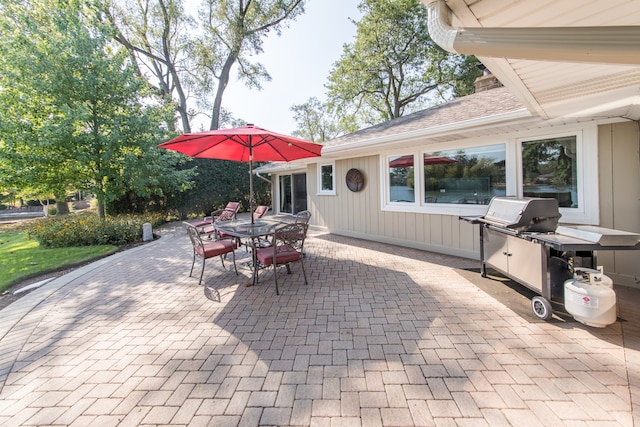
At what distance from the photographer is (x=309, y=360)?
2.33 m

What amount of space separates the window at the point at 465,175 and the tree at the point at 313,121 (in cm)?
2257

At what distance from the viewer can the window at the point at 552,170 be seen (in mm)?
4160

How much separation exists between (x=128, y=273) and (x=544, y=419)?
19.0 ft

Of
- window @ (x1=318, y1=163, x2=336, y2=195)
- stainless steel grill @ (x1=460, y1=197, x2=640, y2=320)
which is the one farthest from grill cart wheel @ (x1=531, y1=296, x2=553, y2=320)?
window @ (x1=318, y1=163, x2=336, y2=195)

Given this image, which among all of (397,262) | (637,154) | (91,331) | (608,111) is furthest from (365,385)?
(637,154)

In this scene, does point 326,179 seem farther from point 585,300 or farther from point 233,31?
point 233,31

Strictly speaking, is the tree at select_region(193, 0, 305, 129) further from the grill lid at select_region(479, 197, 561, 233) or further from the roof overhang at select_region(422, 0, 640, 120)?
the roof overhang at select_region(422, 0, 640, 120)

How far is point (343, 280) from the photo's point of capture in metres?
4.29

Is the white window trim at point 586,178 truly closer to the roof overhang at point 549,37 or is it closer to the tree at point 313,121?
the roof overhang at point 549,37

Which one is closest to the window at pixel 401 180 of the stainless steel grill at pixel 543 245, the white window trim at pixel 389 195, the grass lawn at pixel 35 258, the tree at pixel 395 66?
the white window trim at pixel 389 195

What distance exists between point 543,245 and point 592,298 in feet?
1.93

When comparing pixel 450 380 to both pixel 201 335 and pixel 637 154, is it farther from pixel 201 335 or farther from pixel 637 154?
pixel 637 154

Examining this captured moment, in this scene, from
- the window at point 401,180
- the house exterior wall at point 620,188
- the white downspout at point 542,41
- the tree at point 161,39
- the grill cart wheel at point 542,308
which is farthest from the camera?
the tree at point 161,39

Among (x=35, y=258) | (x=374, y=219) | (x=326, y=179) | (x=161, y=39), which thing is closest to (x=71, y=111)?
(x=35, y=258)
